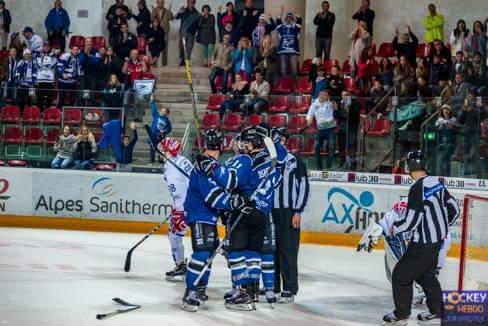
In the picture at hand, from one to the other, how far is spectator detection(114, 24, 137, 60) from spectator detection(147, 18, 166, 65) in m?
0.55

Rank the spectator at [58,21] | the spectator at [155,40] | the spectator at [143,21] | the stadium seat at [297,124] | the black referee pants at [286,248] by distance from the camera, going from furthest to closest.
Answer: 1. the spectator at [58,21]
2. the spectator at [143,21]
3. the spectator at [155,40]
4. the stadium seat at [297,124]
5. the black referee pants at [286,248]

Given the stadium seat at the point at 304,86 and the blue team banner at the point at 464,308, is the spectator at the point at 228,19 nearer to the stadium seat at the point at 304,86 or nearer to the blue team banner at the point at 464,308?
the stadium seat at the point at 304,86

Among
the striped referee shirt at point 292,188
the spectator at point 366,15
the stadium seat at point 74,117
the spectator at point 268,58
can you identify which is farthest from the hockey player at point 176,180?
the spectator at point 366,15

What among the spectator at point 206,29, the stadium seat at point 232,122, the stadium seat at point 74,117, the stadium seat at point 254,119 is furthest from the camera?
the spectator at point 206,29

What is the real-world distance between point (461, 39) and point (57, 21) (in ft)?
28.6

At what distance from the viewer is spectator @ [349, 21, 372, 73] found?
19.8 m

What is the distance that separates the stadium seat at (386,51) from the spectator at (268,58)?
246cm

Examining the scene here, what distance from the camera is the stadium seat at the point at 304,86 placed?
61.0 ft

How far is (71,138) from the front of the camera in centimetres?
1666

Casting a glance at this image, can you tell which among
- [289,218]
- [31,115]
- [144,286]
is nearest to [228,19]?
[31,115]

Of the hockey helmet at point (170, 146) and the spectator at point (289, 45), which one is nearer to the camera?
the hockey helmet at point (170, 146)

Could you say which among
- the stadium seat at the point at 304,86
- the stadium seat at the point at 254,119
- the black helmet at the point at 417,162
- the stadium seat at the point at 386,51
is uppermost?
the stadium seat at the point at 386,51

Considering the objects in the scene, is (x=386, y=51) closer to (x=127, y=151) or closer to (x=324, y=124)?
(x=324, y=124)

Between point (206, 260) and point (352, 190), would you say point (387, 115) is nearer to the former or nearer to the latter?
point (352, 190)
